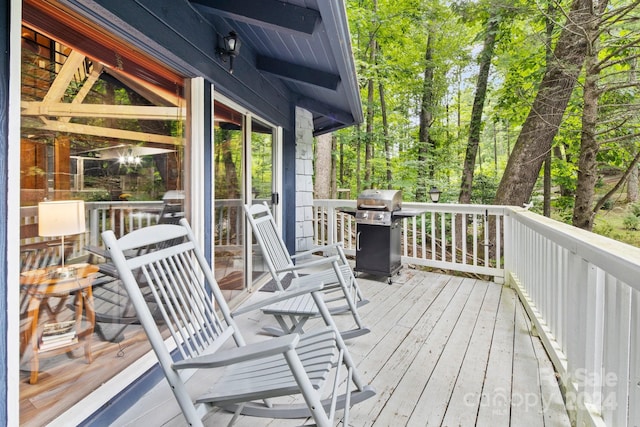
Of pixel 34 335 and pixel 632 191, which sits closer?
pixel 34 335

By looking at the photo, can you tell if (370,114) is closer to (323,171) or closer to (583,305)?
(323,171)

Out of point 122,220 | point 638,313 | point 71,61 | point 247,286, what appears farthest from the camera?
point 247,286

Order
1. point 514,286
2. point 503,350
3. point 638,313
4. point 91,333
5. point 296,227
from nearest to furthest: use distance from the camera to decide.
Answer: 1. point 638,313
2. point 91,333
3. point 503,350
4. point 514,286
5. point 296,227

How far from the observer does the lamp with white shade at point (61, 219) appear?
1445mm

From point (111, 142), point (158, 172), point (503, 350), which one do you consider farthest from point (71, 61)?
point (503, 350)

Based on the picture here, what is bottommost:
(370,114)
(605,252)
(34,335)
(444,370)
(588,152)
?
(444,370)

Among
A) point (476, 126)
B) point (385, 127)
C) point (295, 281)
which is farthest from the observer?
point (385, 127)

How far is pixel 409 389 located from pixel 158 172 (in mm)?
2033

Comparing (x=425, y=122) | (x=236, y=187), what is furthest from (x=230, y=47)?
(x=425, y=122)

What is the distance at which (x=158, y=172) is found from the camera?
221 cm

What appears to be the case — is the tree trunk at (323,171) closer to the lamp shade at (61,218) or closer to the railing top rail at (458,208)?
the railing top rail at (458,208)

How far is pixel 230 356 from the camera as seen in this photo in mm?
1159

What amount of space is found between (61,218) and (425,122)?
10169 mm

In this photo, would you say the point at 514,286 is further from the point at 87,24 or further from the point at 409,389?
the point at 87,24
